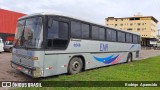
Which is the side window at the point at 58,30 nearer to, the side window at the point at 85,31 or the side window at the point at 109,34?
the side window at the point at 85,31

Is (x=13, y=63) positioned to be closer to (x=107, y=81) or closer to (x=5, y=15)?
(x=107, y=81)

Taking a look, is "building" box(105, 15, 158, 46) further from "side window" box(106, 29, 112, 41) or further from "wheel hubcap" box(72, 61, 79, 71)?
"wheel hubcap" box(72, 61, 79, 71)

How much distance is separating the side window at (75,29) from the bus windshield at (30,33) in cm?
204

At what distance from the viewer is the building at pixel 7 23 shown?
32812mm

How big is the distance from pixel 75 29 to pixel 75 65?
1.80 meters

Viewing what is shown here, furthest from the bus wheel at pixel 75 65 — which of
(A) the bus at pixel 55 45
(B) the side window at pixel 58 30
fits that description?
(B) the side window at pixel 58 30

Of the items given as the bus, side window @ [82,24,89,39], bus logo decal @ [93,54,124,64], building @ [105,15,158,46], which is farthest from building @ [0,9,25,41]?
building @ [105,15,158,46]

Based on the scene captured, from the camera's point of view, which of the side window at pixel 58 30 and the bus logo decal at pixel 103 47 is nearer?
the side window at pixel 58 30

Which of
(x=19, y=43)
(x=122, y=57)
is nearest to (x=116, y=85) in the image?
(x=19, y=43)

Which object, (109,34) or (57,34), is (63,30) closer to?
(57,34)

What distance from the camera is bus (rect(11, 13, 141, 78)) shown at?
8938mm

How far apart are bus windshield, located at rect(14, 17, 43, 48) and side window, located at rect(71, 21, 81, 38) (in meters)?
2.04

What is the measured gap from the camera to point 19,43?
1000cm

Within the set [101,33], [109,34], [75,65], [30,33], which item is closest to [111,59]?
[109,34]
